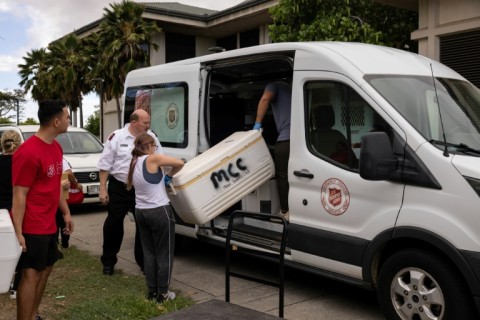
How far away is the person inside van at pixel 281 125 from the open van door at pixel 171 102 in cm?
82

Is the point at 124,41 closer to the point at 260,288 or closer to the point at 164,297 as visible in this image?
the point at 260,288

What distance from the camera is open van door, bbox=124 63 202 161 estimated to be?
6.16 metres

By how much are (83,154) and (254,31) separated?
12.7m

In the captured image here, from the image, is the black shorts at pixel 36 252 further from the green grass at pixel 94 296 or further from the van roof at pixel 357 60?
the van roof at pixel 357 60

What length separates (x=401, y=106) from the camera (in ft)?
13.8

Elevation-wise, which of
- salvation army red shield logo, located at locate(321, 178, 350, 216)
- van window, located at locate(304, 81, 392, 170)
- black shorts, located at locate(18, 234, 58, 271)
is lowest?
black shorts, located at locate(18, 234, 58, 271)

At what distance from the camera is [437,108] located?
428 centimetres

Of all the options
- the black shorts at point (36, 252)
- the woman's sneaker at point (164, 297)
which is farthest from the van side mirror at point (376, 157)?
the black shorts at point (36, 252)

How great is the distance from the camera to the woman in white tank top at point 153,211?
183 inches

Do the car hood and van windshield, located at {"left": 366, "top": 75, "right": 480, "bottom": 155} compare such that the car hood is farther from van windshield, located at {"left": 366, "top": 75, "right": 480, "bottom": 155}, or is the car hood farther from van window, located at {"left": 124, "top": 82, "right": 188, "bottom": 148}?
van windshield, located at {"left": 366, "top": 75, "right": 480, "bottom": 155}

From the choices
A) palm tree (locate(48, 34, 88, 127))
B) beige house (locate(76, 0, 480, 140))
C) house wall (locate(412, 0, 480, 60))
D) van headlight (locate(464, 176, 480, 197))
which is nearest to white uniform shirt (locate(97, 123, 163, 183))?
van headlight (locate(464, 176, 480, 197))

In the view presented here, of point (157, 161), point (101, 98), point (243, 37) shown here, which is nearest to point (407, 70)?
point (157, 161)

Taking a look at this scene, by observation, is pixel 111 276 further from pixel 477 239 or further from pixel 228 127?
pixel 477 239

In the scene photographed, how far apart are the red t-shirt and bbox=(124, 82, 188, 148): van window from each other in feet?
8.30
